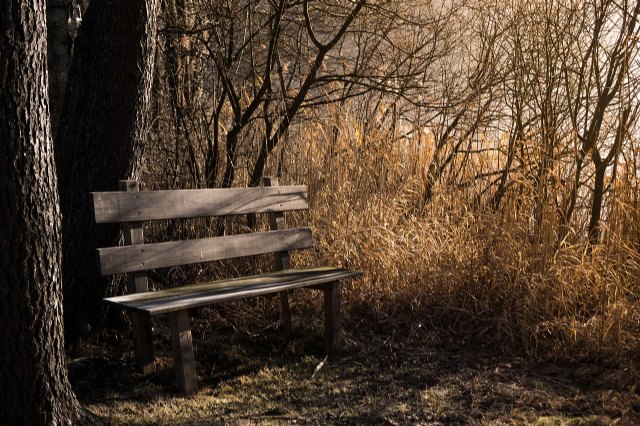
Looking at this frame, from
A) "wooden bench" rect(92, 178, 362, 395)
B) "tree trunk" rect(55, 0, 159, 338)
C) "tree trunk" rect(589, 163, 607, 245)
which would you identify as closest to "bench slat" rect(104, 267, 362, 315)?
"wooden bench" rect(92, 178, 362, 395)

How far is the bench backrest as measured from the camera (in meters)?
3.22

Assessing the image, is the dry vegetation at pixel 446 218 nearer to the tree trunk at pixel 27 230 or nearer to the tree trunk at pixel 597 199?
the tree trunk at pixel 597 199

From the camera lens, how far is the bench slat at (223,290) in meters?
2.97

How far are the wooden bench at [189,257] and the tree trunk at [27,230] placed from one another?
0.50 meters

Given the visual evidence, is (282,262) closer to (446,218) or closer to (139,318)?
(139,318)

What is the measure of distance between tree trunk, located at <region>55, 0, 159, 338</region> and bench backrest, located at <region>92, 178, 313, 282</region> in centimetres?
43

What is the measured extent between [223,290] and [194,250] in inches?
12.4

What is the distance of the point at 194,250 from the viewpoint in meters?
3.52

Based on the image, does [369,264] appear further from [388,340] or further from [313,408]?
[313,408]

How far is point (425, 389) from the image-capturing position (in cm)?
327

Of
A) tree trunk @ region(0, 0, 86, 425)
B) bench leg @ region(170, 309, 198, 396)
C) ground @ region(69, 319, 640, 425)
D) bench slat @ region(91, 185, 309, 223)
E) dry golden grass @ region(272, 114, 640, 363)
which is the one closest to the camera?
tree trunk @ region(0, 0, 86, 425)

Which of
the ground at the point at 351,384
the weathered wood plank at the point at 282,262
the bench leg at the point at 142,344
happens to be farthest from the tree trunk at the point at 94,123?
the weathered wood plank at the point at 282,262

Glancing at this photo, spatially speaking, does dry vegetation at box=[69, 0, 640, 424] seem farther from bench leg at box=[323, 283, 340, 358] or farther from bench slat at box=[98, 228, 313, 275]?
bench slat at box=[98, 228, 313, 275]

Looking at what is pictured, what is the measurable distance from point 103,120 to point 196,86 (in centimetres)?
146
